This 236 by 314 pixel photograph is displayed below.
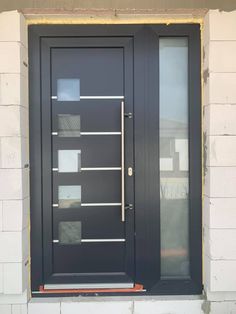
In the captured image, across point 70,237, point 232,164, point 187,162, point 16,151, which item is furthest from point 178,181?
point 16,151

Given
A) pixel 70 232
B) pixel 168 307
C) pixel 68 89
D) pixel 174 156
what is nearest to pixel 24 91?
pixel 68 89

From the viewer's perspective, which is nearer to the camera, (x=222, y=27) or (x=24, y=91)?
(x=222, y=27)

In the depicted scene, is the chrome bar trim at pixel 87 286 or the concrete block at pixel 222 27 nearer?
the concrete block at pixel 222 27

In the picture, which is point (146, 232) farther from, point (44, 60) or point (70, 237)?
point (44, 60)

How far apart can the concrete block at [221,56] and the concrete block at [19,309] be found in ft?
8.82

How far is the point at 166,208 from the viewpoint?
3.85 metres

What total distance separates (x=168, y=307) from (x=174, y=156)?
4.55 ft

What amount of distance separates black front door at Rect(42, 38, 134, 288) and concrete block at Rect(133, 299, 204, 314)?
23 centimetres

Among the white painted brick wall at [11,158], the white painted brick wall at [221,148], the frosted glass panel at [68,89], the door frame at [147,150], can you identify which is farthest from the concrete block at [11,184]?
the white painted brick wall at [221,148]

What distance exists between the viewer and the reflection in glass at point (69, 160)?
382cm

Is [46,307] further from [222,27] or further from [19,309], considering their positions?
[222,27]

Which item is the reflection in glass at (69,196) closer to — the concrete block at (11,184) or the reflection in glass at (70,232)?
the reflection in glass at (70,232)

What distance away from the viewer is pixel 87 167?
12.5 feet

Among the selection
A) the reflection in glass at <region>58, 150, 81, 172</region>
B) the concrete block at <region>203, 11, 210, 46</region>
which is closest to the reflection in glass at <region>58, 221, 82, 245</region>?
the reflection in glass at <region>58, 150, 81, 172</region>
